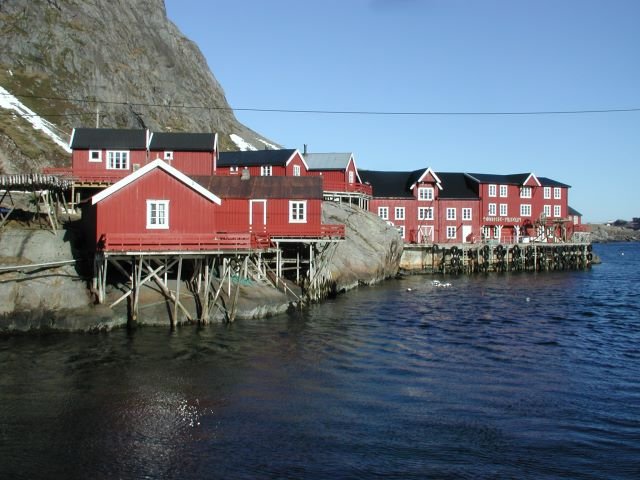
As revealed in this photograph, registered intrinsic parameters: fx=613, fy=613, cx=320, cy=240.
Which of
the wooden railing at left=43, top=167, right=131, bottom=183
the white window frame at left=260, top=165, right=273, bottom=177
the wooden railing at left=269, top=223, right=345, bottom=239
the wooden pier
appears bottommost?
the wooden pier

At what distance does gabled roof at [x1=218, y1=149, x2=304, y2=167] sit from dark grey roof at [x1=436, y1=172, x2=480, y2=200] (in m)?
21.9

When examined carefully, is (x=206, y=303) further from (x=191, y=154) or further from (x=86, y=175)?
(x=191, y=154)

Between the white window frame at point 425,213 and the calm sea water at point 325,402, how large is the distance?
128 ft

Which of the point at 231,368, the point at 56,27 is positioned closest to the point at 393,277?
the point at 231,368

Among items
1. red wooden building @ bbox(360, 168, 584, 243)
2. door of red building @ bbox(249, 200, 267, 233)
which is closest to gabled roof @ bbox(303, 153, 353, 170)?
red wooden building @ bbox(360, 168, 584, 243)

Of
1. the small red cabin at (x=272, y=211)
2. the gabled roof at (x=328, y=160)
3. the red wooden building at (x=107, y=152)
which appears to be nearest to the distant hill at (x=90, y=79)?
the red wooden building at (x=107, y=152)

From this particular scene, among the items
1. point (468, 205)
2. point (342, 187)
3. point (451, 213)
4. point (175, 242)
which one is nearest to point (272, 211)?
point (175, 242)

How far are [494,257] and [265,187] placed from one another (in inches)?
1529

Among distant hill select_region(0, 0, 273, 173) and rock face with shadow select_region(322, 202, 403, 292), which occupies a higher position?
distant hill select_region(0, 0, 273, 173)

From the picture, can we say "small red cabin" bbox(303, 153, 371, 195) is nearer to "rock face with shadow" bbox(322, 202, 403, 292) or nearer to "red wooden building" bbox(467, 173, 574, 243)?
"rock face with shadow" bbox(322, 202, 403, 292)

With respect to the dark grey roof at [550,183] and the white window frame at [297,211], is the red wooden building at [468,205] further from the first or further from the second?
the white window frame at [297,211]

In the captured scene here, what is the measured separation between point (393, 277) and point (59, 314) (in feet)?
117

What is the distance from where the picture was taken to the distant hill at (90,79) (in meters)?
76.2

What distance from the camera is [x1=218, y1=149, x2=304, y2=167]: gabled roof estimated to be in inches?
2272
